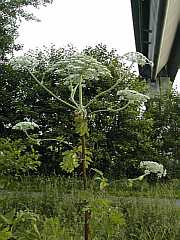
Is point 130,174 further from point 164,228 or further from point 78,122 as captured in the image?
point 78,122

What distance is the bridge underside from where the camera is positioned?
29.6 feet

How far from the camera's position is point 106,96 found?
38.8 feet

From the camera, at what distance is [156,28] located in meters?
10.4

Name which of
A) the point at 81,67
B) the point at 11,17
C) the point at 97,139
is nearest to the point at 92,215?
the point at 81,67

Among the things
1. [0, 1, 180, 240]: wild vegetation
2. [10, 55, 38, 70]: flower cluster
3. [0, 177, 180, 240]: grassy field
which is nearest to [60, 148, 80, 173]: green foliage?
[0, 177, 180, 240]: grassy field

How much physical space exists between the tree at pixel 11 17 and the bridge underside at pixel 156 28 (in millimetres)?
2043

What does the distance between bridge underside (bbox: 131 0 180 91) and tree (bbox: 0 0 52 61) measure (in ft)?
6.70

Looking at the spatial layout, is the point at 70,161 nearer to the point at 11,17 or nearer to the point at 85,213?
the point at 85,213

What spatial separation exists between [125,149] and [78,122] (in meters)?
9.04

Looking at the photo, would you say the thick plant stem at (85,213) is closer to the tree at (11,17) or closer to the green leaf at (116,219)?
the green leaf at (116,219)

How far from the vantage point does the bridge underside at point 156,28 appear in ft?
29.6

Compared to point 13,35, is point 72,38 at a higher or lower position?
higher

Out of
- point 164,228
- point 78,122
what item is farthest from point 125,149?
point 78,122

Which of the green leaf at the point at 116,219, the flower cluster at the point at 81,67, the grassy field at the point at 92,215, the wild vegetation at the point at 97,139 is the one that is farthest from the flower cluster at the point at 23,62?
the wild vegetation at the point at 97,139
